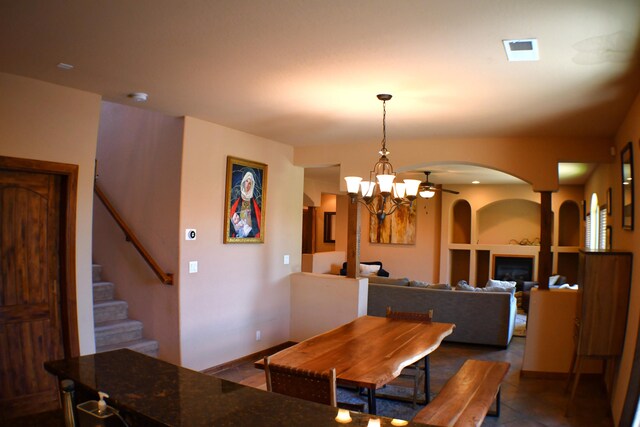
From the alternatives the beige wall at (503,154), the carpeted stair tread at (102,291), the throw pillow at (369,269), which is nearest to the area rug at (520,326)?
the beige wall at (503,154)

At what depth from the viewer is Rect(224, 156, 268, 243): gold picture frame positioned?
509 cm

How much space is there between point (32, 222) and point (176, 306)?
1466mm

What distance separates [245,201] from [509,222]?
7675 millimetres

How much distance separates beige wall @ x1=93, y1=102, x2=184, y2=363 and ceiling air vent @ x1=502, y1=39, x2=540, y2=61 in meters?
3.08

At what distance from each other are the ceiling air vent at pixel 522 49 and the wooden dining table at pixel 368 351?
189 centimetres

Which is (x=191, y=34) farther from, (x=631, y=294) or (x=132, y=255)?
(x=631, y=294)

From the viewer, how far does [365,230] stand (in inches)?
446

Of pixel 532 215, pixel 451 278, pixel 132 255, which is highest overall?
pixel 532 215

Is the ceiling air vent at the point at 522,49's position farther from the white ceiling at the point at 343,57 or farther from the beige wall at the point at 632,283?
the beige wall at the point at 632,283

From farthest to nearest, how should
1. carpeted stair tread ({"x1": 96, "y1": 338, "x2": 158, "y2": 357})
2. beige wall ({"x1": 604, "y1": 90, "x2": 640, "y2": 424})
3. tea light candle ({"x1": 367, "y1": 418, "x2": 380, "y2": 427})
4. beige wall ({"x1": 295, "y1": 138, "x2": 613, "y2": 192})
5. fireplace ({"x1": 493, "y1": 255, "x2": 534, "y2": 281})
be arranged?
fireplace ({"x1": 493, "y1": 255, "x2": 534, "y2": 281})
beige wall ({"x1": 295, "y1": 138, "x2": 613, "y2": 192})
carpeted stair tread ({"x1": 96, "y1": 338, "x2": 158, "y2": 357})
beige wall ({"x1": 604, "y1": 90, "x2": 640, "y2": 424})
tea light candle ({"x1": 367, "y1": 418, "x2": 380, "y2": 427})

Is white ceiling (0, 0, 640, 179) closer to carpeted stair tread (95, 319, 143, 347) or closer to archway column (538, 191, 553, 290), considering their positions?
archway column (538, 191, 553, 290)

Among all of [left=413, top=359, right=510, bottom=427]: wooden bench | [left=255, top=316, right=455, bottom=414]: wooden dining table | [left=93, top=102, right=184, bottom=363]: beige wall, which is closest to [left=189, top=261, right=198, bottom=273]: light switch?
[left=93, top=102, right=184, bottom=363]: beige wall

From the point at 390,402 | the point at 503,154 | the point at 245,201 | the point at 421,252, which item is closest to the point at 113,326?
the point at 245,201

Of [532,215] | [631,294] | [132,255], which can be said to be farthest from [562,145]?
[532,215]
